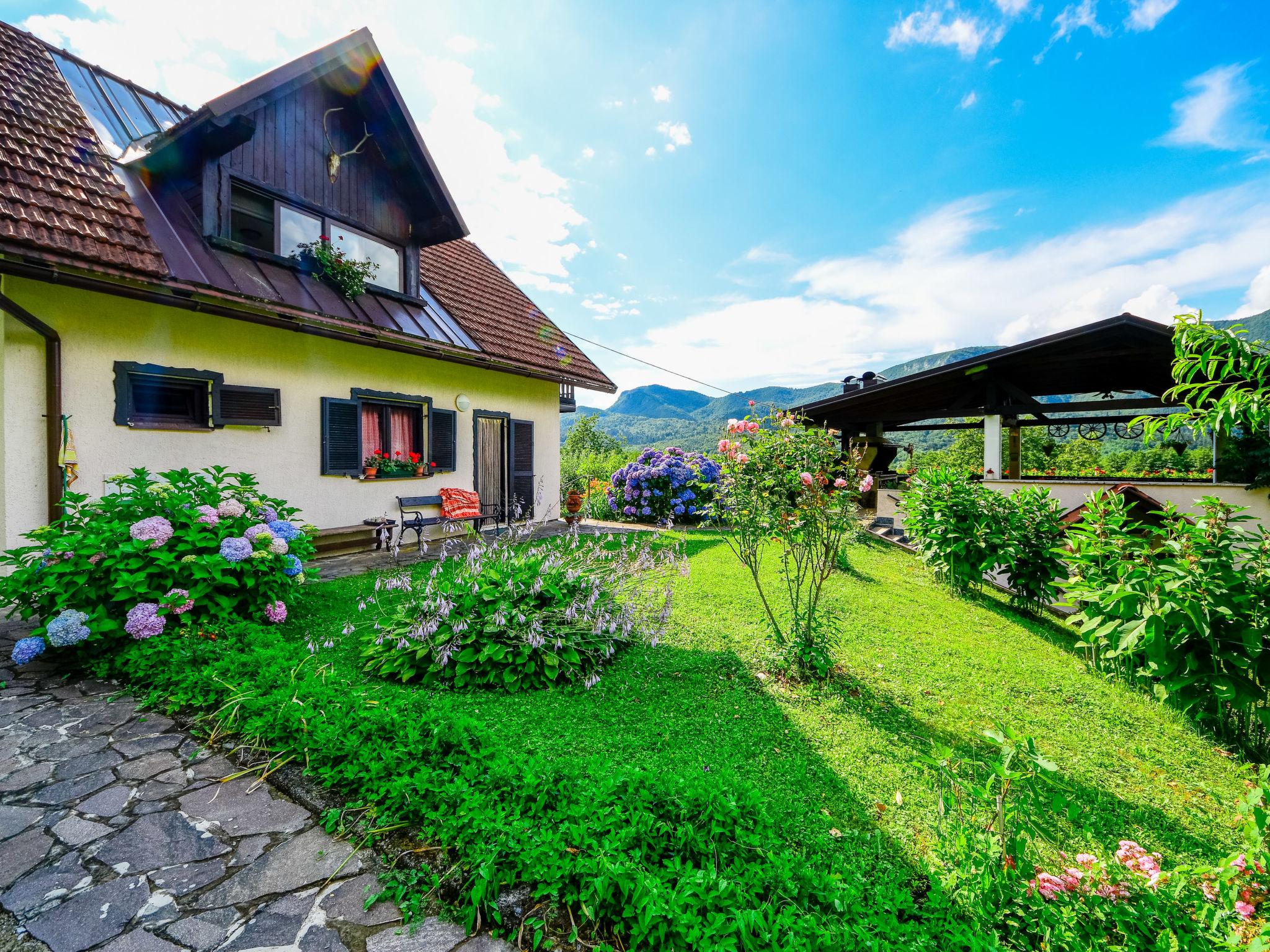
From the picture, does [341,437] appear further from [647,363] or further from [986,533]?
[647,363]

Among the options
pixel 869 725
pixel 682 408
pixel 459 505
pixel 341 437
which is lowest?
pixel 869 725

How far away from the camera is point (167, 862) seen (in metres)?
1.81

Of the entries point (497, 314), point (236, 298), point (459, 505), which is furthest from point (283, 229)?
point (459, 505)

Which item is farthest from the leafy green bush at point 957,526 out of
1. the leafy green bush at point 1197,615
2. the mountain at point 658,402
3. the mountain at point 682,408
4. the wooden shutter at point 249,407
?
the mountain at point 658,402

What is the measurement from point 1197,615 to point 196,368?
29.1ft

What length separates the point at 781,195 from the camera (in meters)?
12.6

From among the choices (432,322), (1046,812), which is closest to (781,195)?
(432,322)

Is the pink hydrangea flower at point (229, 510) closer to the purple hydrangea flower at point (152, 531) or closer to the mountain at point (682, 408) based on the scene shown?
the purple hydrangea flower at point (152, 531)

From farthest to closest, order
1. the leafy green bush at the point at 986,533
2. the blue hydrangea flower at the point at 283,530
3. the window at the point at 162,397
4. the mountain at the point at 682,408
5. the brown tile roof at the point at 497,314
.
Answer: the mountain at the point at 682,408
the brown tile roof at the point at 497,314
the leafy green bush at the point at 986,533
the window at the point at 162,397
the blue hydrangea flower at the point at 283,530

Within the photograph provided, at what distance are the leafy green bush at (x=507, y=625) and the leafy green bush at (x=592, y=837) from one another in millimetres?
774

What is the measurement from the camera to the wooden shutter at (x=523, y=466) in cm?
1005

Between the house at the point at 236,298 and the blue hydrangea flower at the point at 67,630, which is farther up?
the house at the point at 236,298

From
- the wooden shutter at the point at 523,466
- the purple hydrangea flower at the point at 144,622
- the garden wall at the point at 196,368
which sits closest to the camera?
the purple hydrangea flower at the point at 144,622

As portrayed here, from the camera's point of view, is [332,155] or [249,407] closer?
[249,407]
